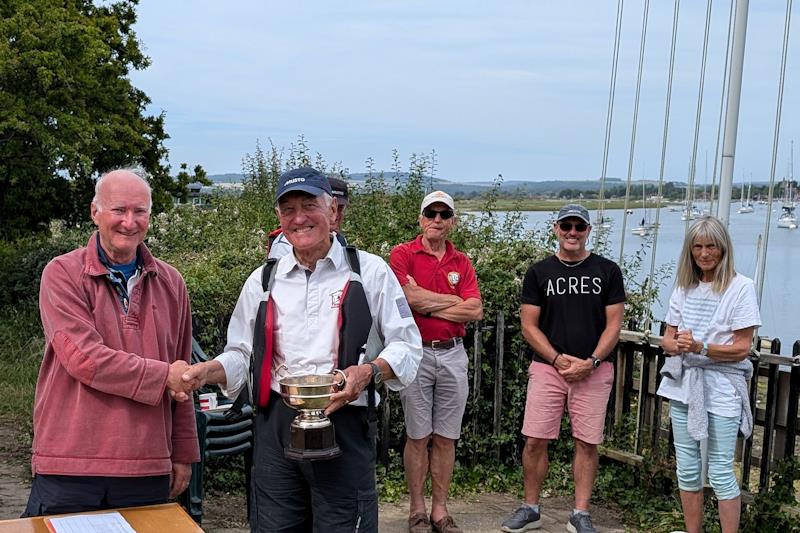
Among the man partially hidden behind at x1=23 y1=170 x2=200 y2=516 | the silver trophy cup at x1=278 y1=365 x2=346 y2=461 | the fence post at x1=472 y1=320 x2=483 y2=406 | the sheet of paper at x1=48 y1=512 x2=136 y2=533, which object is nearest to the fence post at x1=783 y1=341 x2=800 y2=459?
the fence post at x1=472 y1=320 x2=483 y2=406

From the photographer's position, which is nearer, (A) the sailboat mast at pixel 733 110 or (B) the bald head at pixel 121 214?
(B) the bald head at pixel 121 214

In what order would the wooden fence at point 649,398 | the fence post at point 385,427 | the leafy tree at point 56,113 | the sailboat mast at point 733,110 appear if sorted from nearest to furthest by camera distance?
the wooden fence at point 649,398, the sailboat mast at point 733,110, the fence post at point 385,427, the leafy tree at point 56,113

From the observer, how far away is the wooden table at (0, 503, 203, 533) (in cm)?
268

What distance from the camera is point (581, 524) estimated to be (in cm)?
538

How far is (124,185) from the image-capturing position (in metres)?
3.16

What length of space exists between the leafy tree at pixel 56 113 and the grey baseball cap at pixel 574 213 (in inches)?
295

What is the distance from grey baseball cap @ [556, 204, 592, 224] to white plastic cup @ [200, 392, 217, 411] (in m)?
2.25

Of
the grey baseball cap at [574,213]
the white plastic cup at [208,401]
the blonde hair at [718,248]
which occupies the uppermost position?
the grey baseball cap at [574,213]

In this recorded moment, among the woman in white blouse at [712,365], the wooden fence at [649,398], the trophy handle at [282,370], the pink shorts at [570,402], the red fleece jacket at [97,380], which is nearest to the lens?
the red fleece jacket at [97,380]

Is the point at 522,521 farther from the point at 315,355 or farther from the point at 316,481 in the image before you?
the point at 315,355

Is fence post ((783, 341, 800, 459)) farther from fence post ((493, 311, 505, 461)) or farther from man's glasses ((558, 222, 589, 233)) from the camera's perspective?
fence post ((493, 311, 505, 461))

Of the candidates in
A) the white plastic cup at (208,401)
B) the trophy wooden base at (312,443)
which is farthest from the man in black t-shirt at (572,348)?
the trophy wooden base at (312,443)

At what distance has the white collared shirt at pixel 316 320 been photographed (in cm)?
321

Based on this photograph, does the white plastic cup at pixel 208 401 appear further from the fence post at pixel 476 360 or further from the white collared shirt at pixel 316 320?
the fence post at pixel 476 360
